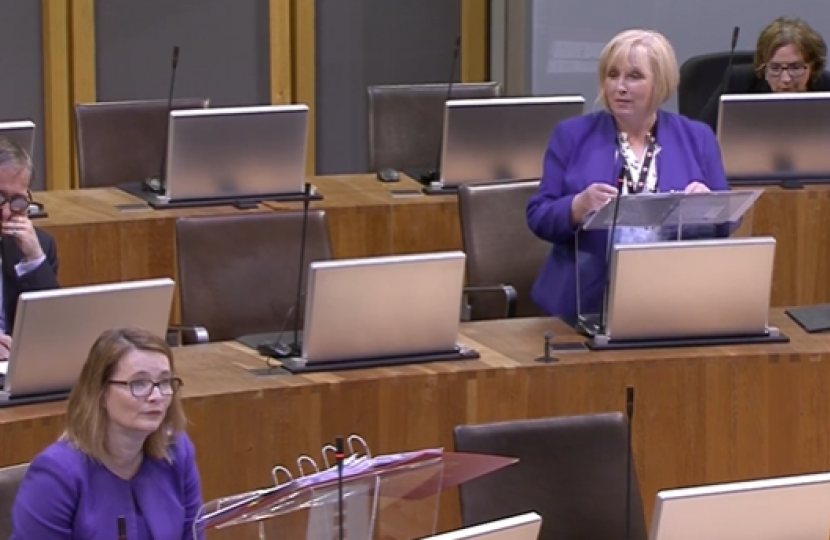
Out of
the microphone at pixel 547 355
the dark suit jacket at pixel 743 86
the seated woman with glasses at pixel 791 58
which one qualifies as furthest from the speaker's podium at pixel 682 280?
the dark suit jacket at pixel 743 86

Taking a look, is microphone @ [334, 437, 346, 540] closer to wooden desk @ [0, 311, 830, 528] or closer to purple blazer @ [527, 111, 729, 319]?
wooden desk @ [0, 311, 830, 528]

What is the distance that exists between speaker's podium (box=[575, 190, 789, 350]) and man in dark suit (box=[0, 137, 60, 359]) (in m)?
1.26

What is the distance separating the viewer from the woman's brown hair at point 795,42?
18.8ft

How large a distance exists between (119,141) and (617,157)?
227cm

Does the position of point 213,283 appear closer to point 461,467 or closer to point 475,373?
point 475,373

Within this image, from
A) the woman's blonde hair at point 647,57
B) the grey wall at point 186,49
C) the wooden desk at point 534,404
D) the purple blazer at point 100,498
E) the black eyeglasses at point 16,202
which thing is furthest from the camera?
the grey wall at point 186,49

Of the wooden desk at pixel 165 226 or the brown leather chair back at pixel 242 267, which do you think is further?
the wooden desk at pixel 165 226

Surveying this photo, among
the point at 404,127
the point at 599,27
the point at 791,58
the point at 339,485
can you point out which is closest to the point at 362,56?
Result: the point at 599,27

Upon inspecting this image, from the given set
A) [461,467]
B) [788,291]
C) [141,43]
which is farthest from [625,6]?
[461,467]

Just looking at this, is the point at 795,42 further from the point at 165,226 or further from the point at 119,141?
the point at 119,141

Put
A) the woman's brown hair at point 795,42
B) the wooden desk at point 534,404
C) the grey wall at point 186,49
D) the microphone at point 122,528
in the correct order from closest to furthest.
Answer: the microphone at point 122,528 < the wooden desk at point 534,404 < the woman's brown hair at point 795,42 < the grey wall at point 186,49

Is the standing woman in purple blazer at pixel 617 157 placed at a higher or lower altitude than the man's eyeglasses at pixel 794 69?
lower

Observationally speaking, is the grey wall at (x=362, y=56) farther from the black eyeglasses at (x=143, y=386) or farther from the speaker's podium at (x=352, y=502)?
the speaker's podium at (x=352, y=502)

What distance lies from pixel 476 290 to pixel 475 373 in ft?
3.58
